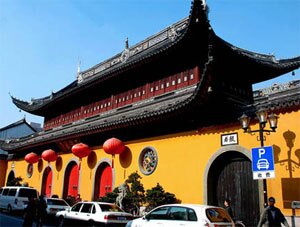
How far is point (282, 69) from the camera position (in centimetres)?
1473

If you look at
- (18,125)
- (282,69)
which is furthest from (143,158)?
(18,125)

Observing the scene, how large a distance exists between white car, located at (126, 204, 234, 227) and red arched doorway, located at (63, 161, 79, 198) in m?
10.2

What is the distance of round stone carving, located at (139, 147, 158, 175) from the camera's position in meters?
13.3

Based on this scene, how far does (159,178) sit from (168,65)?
16.8 ft

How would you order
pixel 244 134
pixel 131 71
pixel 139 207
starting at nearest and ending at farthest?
pixel 244 134 < pixel 139 207 < pixel 131 71

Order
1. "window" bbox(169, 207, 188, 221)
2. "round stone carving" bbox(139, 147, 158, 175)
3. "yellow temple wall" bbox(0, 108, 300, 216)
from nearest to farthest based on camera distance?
1. "window" bbox(169, 207, 188, 221)
2. "yellow temple wall" bbox(0, 108, 300, 216)
3. "round stone carving" bbox(139, 147, 158, 175)

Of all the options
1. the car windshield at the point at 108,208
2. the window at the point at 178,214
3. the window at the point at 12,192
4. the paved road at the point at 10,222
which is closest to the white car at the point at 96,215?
the car windshield at the point at 108,208

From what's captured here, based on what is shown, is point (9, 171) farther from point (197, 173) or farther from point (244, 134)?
point (244, 134)

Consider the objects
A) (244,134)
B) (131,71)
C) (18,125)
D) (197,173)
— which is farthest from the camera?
(18,125)

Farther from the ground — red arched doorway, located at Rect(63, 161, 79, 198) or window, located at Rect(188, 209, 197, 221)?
red arched doorway, located at Rect(63, 161, 79, 198)

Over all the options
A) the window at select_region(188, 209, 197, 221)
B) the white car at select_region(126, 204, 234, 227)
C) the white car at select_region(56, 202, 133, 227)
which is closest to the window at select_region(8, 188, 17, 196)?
the white car at select_region(56, 202, 133, 227)

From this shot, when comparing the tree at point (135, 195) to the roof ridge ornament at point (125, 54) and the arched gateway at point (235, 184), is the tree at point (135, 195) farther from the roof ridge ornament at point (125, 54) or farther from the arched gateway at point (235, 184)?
the roof ridge ornament at point (125, 54)

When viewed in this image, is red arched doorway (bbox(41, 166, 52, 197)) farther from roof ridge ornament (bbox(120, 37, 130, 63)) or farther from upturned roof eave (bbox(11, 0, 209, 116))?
roof ridge ornament (bbox(120, 37, 130, 63))

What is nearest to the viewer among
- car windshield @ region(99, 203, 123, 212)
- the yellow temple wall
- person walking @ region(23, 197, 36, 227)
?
the yellow temple wall
